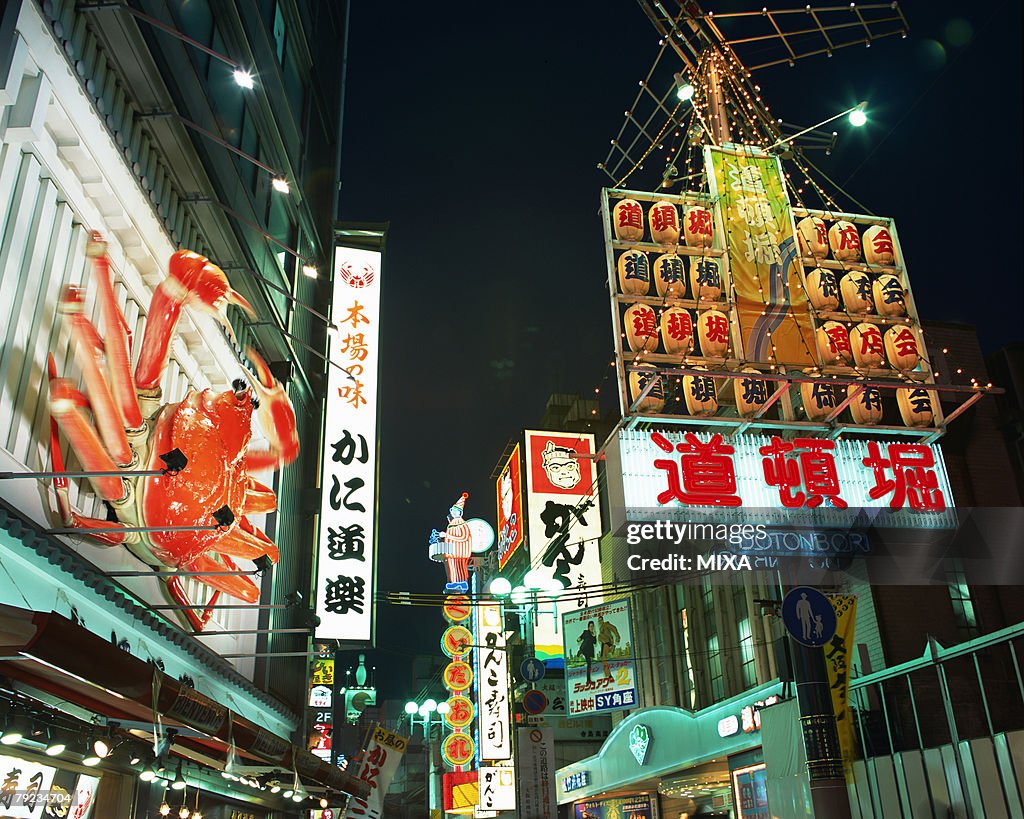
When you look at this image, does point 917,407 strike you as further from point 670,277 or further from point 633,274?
point 633,274

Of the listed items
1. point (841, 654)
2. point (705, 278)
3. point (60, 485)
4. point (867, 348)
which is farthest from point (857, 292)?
point (60, 485)

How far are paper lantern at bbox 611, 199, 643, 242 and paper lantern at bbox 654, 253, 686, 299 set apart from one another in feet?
2.55

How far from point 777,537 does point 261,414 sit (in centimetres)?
956

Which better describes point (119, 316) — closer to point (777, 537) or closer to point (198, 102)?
point (198, 102)

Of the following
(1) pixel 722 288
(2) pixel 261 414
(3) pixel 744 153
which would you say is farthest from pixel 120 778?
(3) pixel 744 153

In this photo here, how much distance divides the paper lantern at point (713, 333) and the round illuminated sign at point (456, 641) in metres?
15.6

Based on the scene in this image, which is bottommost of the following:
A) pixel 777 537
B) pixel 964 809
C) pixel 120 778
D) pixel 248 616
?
pixel 964 809

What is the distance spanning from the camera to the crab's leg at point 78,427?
8.18m

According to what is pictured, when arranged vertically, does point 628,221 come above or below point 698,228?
above

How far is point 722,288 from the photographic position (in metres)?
16.8

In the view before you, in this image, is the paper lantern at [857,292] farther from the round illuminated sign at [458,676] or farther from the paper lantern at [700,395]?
the round illuminated sign at [458,676]

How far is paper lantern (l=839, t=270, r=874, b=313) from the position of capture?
669 inches

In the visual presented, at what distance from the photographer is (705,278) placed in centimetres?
1678

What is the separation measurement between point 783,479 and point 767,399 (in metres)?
1.58
